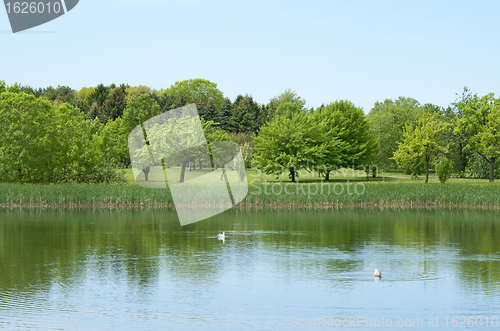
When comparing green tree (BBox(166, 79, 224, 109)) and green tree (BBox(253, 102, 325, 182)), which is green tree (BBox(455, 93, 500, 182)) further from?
green tree (BBox(166, 79, 224, 109))

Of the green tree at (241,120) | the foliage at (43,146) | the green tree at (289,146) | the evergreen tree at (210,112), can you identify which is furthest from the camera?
the evergreen tree at (210,112)

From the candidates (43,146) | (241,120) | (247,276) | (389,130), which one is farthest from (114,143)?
(247,276)

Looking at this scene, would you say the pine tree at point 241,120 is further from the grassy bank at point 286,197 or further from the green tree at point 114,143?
the grassy bank at point 286,197

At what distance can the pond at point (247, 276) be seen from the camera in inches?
585

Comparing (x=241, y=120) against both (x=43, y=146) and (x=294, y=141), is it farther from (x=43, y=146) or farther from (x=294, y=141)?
(x=43, y=146)

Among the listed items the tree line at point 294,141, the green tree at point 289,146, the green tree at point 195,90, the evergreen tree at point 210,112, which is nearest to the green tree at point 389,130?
the tree line at point 294,141

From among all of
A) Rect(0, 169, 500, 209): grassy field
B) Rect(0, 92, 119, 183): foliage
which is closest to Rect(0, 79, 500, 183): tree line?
Answer: Rect(0, 92, 119, 183): foliage

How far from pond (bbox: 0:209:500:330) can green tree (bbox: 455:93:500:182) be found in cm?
3754

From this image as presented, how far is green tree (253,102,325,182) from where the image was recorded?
68.6 meters

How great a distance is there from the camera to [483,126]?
72.4m

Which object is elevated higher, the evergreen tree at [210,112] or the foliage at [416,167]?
the evergreen tree at [210,112]

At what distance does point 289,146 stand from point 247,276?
1944 inches

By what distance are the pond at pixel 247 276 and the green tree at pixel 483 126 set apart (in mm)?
37537

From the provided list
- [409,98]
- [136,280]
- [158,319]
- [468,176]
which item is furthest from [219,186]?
[409,98]
